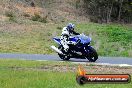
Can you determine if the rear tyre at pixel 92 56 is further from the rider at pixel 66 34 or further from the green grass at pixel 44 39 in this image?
the green grass at pixel 44 39

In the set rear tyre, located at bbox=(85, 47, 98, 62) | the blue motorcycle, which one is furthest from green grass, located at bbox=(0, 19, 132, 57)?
rear tyre, located at bbox=(85, 47, 98, 62)

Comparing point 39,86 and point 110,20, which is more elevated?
point 39,86

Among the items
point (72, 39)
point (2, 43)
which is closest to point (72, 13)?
point (2, 43)

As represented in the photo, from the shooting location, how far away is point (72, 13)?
5372 centimetres

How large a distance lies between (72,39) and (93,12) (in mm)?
34561

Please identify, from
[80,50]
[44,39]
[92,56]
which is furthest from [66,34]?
[44,39]

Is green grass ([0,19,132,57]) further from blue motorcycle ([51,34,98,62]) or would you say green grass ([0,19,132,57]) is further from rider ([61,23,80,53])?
rider ([61,23,80,53])

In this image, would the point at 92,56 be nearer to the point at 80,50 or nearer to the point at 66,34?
the point at 80,50

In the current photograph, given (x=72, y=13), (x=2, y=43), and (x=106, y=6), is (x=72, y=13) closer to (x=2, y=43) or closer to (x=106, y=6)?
(x=106, y=6)

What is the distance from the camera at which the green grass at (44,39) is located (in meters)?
30.2

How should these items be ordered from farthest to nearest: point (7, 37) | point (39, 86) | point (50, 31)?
point (50, 31) → point (7, 37) → point (39, 86)

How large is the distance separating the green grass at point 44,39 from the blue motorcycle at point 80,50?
18.7 ft

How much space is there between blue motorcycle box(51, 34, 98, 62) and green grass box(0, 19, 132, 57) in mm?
5710

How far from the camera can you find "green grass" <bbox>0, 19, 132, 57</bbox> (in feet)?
99.1
